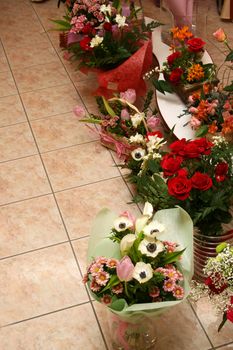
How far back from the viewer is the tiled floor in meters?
1.65

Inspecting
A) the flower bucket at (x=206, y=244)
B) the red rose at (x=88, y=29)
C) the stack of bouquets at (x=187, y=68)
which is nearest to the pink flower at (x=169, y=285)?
the flower bucket at (x=206, y=244)

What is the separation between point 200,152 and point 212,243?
13.4 inches

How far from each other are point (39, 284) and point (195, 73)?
1.31m

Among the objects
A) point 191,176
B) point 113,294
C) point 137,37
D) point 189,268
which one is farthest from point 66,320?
point 137,37

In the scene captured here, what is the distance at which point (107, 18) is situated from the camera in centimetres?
259

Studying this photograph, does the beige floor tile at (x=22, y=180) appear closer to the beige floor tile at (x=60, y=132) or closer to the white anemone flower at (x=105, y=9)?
the beige floor tile at (x=60, y=132)

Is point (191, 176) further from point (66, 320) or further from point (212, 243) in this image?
point (66, 320)

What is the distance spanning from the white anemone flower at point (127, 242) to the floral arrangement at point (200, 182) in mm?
239

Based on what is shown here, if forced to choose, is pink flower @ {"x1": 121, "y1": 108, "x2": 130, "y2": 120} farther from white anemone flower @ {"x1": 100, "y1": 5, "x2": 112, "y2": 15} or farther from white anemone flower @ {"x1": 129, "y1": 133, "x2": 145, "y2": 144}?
white anemone flower @ {"x1": 100, "y1": 5, "x2": 112, "y2": 15}

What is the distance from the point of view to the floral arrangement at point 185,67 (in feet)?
7.61

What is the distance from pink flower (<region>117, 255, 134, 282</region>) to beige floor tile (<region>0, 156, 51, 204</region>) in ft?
3.69

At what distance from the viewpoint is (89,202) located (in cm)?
217

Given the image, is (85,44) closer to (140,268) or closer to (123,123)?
(123,123)

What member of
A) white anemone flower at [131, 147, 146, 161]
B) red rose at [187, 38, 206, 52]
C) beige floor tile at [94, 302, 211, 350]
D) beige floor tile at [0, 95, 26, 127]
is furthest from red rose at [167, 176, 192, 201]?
beige floor tile at [0, 95, 26, 127]
